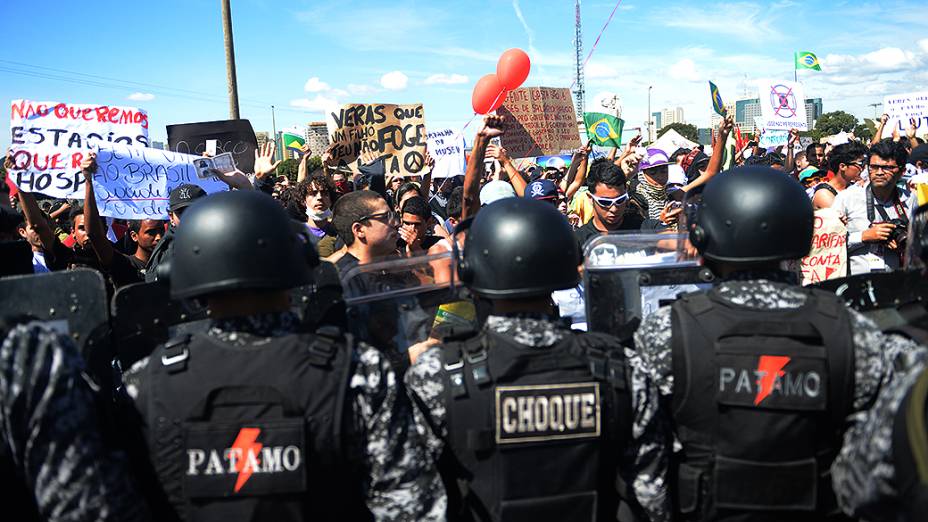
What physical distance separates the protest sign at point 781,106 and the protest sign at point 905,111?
4.77ft

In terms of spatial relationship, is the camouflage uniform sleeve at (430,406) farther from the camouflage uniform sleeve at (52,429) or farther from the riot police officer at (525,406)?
the camouflage uniform sleeve at (52,429)

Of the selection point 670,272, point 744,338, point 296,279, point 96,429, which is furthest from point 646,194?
point 96,429

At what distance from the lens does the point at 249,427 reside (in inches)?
79.0

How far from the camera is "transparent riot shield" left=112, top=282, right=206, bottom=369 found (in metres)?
2.80

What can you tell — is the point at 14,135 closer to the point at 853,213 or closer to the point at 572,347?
the point at 572,347

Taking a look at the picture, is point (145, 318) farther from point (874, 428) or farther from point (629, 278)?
point (874, 428)

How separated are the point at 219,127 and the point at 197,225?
5.91m

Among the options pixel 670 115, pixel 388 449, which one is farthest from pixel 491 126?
pixel 670 115

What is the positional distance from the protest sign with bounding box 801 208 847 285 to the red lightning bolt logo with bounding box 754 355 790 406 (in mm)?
2261

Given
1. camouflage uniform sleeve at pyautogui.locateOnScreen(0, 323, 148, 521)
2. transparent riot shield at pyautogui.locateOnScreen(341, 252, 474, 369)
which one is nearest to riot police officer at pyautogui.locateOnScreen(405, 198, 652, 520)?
transparent riot shield at pyautogui.locateOnScreen(341, 252, 474, 369)

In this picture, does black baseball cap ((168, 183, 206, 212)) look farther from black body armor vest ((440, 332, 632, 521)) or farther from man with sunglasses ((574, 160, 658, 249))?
black body armor vest ((440, 332, 632, 521))

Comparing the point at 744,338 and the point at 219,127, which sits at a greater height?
the point at 219,127

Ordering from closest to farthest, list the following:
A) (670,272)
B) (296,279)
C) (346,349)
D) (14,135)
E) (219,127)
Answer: (346,349) → (296,279) → (670,272) → (14,135) → (219,127)

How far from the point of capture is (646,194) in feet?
25.6
